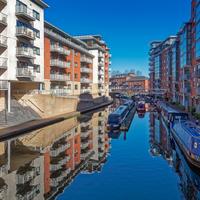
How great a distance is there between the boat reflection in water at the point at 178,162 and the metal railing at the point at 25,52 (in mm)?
16989

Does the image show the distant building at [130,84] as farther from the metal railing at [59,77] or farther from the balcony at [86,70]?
the metal railing at [59,77]

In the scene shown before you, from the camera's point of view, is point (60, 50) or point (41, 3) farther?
point (60, 50)

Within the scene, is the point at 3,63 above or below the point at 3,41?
below

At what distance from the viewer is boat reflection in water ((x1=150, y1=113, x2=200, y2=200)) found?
16603 mm

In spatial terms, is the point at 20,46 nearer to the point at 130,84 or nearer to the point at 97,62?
the point at 97,62

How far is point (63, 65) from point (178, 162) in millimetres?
37000

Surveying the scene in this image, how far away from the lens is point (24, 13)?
3625 cm

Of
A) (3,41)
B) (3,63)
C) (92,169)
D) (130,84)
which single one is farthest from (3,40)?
(130,84)

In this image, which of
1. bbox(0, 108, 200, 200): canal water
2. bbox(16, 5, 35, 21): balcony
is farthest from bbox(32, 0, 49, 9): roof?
bbox(0, 108, 200, 200): canal water

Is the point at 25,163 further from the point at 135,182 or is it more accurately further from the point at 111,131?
the point at 111,131

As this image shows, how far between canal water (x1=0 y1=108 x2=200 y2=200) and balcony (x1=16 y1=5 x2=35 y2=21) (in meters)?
13.1

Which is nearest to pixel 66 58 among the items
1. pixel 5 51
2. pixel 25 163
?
pixel 5 51

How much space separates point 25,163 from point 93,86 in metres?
61.7

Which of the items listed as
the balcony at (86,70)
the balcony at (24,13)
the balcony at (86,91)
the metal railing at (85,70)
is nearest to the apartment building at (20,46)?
the balcony at (24,13)
